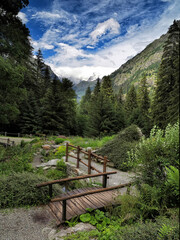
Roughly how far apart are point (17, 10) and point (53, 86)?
1428cm

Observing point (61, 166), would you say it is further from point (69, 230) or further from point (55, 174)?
point (69, 230)

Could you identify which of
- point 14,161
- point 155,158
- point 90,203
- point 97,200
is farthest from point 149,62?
point 90,203

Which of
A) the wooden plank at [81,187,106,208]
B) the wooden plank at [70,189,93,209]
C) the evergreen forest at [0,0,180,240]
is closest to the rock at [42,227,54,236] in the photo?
the evergreen forest at [0,0,180,240]

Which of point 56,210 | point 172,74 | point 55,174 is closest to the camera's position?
point 172,74

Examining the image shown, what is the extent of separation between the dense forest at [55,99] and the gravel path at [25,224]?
12.0 feet

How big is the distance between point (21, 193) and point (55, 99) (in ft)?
57.8

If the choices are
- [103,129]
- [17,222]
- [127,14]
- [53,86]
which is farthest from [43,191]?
[53,86]

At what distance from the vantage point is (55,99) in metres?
20.9

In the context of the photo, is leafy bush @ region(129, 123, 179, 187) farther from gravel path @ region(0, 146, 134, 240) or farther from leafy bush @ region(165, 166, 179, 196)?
leafy bush @ region(165, 166, 179, 196)

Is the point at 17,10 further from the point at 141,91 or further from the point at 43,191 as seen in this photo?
the point at 141,91

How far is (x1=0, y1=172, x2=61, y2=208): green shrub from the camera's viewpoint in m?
4.21

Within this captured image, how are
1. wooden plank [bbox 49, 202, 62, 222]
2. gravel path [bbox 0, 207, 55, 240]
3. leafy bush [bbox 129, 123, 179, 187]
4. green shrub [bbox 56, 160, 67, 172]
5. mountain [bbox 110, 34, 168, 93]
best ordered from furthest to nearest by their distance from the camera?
mountain [bbox 110, 34, 168, 93], green shrub [bbox 56, 160, 67, 172], wooden plank [bbox 49, 202, 62, 222], gravel path [bbox 0, 207, 55, 240], leafy bush [bbox 129, 123, 179, 187]

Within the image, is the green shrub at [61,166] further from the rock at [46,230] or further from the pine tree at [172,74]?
the pine tree at [172,74]

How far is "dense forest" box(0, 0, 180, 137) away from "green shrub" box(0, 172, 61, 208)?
4201 mm
